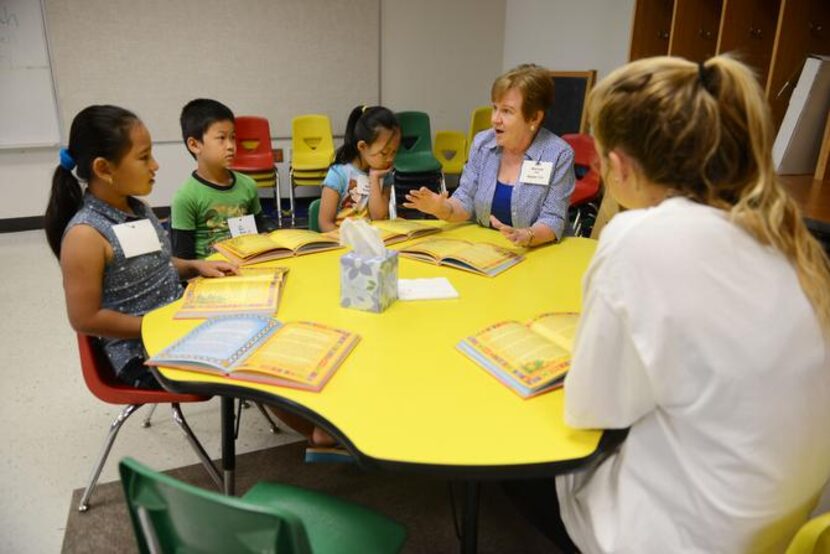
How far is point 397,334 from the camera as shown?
4.60ft

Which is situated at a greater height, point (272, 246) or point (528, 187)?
point (528, 187)

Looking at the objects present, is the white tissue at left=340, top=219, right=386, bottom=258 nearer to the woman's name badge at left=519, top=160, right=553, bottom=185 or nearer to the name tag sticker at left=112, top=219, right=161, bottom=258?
the name tag sticker at left=112, top=219, right=161, bottom=258

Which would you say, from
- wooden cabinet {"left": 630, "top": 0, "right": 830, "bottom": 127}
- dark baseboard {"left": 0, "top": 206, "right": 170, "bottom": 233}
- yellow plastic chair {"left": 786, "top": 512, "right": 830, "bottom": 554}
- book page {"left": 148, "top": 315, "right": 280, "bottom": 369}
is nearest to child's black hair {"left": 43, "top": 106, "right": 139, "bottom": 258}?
book page {"left": 148, "top": 315, "right": 280, "bottom": 369}

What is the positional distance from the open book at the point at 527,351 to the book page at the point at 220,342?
0.46m

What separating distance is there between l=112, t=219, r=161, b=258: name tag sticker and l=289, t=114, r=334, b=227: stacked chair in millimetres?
3392

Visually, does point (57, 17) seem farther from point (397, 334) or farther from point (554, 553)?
point (554, 553)

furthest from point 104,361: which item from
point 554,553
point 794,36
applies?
point 794,36

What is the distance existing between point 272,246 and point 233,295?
42 cm

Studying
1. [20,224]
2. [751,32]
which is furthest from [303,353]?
[20,224]

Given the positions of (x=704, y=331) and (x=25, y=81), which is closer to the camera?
(x=704, y=331)

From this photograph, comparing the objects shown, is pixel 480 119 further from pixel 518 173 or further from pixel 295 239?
pixel 295 239

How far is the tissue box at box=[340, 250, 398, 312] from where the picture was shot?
1492 millimetres

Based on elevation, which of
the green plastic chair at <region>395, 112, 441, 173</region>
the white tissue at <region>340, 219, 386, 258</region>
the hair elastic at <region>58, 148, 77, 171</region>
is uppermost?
the hair elastic at <region>58, 148, 77, 171</region>

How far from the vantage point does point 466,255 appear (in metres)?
1.90
